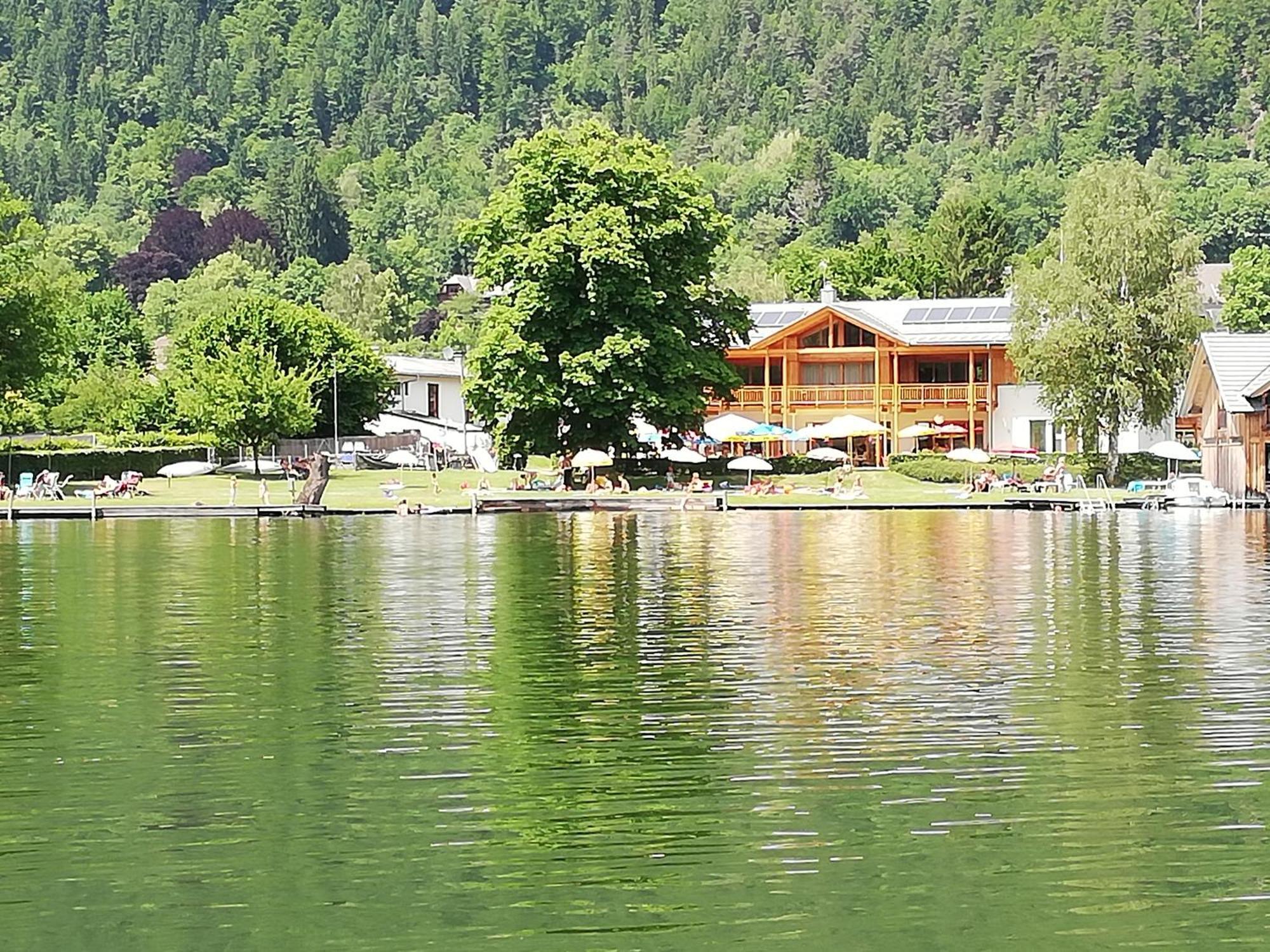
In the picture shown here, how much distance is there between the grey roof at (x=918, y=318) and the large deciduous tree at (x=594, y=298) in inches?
896

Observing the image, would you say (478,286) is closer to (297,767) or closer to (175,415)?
(175,415)

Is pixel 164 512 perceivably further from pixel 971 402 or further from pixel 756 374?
pixel 971 402

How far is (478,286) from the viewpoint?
3314 inches

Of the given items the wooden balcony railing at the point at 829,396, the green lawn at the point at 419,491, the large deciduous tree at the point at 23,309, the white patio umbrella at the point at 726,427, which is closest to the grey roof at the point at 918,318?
the wooden balcony railing at the point at 829,396

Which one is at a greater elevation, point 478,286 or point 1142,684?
point 478,286

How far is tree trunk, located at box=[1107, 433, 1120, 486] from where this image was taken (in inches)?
3349

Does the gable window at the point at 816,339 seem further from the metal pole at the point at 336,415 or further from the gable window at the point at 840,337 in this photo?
the metal pole at the point at 336,415

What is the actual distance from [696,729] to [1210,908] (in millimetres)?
8012

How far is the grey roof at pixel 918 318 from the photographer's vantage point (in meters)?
107

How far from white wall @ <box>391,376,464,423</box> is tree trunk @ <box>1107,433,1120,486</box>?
55744 mm

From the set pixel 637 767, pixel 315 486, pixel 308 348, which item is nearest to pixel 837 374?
pixel 308 348

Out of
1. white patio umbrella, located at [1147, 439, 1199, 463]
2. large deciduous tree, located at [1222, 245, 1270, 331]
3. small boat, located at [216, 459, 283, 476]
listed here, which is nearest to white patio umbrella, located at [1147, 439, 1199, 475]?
white patio umbrella, located at [1147, 439, 1199, 463]

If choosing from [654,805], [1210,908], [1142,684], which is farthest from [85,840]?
[1142,684]

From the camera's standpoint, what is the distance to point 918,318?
11312 centimetres
